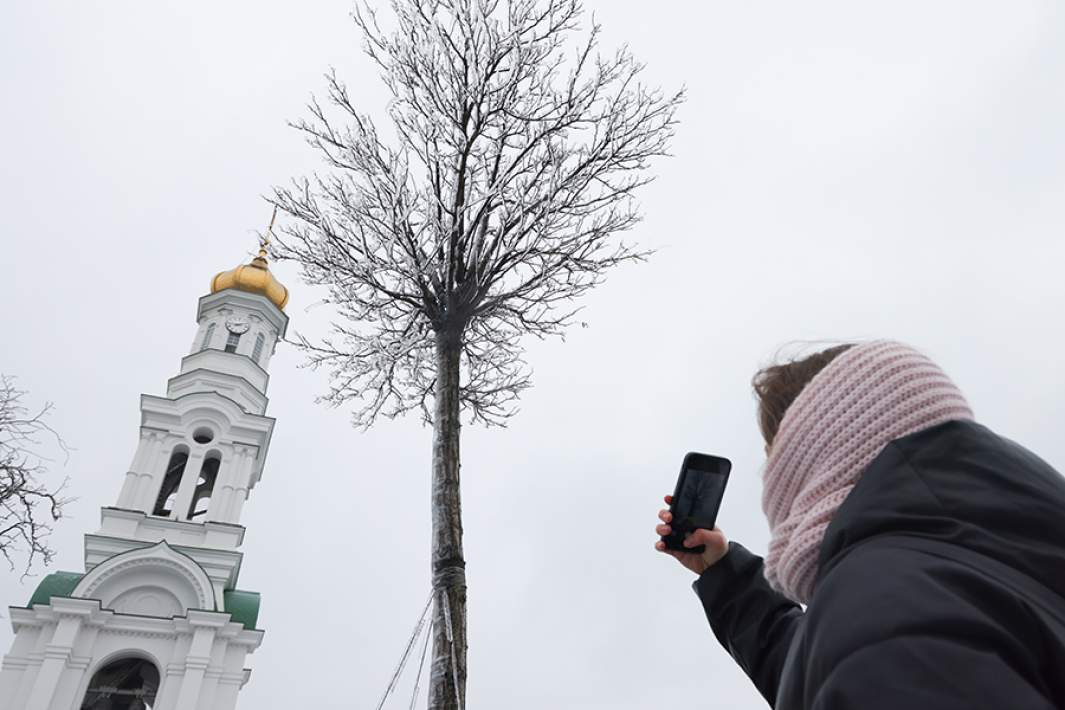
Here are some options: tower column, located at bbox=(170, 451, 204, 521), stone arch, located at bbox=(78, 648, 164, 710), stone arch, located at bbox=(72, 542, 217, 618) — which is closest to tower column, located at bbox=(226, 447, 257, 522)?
tower column, located at bbox=(170, 451, 204, 521)

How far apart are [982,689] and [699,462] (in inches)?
52.7

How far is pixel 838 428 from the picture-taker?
1420mm

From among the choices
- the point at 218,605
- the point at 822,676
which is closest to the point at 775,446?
the point at 822,676

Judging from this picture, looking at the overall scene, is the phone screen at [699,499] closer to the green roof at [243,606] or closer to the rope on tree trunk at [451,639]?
the rope on tree trunk at [451,639]

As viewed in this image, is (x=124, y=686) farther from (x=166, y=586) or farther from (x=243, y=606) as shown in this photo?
(x=243, y=606)

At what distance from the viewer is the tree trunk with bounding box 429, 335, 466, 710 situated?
4.74 m

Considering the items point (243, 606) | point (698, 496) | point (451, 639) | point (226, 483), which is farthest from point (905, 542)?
point (226, 483)

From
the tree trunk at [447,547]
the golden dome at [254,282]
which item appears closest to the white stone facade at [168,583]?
the golden dome at [254,282]

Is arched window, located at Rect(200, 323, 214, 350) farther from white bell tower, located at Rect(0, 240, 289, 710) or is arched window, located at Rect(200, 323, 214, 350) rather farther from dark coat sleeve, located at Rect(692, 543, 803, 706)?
dark coat sleeve, located at Rect(692, 543, 803, 706)

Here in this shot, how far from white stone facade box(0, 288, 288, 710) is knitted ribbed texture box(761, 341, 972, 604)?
67.8 feet

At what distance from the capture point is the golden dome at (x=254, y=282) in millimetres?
28688

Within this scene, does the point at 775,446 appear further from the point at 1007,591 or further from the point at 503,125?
Result: the point at 503,125

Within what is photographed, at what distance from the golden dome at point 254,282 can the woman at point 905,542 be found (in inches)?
1149

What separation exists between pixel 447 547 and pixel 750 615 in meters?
3.51
